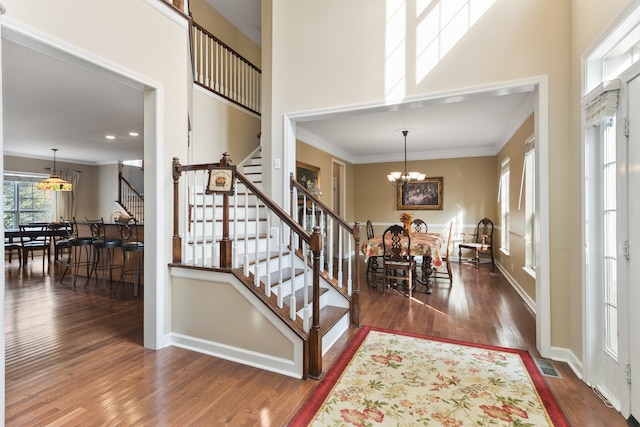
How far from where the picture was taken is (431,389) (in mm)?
2070

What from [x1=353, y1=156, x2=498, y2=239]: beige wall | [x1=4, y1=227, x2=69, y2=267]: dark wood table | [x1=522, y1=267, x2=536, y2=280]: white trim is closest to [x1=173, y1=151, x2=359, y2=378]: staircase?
[x1=522, y1=267, x2=536, y2=280]: white trim

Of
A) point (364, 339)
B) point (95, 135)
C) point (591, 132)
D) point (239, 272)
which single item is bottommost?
point (364, 339)

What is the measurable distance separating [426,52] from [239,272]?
2.75 metres

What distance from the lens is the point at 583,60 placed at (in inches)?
86.2

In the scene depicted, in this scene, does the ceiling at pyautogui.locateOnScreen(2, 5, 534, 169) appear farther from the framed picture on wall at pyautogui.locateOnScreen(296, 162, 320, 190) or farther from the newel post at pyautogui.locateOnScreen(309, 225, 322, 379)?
the newel post at pyautogui.locateOnScreen(309, 225, 322, 379)

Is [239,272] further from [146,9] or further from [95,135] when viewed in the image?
[95,135]

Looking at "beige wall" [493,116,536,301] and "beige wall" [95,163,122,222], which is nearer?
"beige wall" [493,116,536,301]

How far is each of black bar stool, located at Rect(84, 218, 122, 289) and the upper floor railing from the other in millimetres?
2754

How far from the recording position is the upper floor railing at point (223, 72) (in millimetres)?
4332

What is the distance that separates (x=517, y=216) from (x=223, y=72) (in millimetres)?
5169

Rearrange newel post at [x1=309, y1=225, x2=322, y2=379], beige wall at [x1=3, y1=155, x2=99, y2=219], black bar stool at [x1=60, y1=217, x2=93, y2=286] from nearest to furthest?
newel post at [x1=309, y1=225, x2=322, y2=379], black bar stool at [x1=60, y1=217, x2=93, y2=286], beige wall at [x1=3, y1=155, x2=99, y2=219]

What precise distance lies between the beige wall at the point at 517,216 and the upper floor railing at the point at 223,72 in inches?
171

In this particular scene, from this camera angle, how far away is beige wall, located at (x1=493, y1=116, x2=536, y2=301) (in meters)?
4.21

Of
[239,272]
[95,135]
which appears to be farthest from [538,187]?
[95,135]
